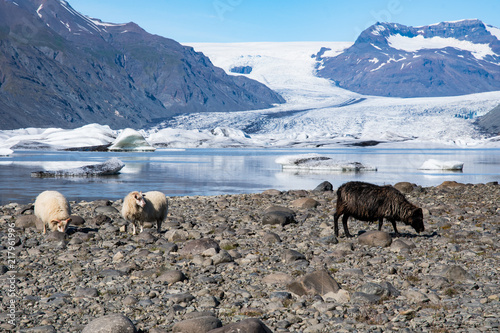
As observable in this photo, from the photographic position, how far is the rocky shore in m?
4.95

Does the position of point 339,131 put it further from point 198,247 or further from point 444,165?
point 198,247

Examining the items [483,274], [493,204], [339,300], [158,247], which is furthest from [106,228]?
[493,204]

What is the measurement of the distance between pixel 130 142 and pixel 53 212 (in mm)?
57495

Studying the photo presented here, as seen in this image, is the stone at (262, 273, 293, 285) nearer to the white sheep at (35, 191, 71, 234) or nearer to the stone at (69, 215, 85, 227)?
the white sheep at (35, 191, 71, 234)

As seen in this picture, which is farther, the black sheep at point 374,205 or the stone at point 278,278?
the black sheep at point 374,205

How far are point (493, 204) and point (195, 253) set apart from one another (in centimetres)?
893

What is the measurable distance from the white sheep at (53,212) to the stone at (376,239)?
529cm

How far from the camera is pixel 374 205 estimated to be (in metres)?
8.55

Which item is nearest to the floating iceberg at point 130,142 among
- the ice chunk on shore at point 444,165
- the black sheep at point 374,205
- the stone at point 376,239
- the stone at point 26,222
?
the ice chunk on shore at point 444,165

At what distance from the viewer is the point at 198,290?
5.91 meters

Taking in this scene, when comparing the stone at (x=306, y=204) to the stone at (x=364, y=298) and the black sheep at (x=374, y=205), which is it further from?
the stone at (x=364, y=298)

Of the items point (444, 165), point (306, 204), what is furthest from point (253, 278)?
point (444, 165)

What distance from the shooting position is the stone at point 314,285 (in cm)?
570

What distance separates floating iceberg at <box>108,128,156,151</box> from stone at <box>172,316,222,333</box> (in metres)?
61.7
